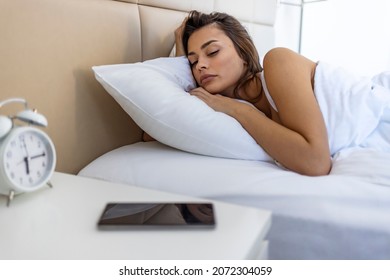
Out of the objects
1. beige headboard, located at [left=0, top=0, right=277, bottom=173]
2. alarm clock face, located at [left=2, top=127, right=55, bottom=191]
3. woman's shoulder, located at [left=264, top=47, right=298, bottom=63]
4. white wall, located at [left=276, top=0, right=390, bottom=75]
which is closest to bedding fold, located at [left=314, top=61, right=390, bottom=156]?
woman's shoulder, located at [left=264, top=47, right=298, bottom=63]

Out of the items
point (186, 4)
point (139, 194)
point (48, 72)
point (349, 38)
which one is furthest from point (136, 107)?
point (349, 38)

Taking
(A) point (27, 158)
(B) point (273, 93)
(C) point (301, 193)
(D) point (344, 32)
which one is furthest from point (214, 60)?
(D) point (344, 32)

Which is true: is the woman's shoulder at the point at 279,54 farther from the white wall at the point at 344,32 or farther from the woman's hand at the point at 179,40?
the white wall at the point at 344,32

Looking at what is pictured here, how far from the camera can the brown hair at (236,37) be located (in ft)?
3.87

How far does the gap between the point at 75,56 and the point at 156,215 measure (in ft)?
1.93

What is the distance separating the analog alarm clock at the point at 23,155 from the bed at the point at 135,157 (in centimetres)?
22

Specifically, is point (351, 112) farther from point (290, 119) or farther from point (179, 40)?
point (179, 40)

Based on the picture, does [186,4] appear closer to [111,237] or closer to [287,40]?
[111,237]

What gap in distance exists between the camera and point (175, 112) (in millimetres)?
867

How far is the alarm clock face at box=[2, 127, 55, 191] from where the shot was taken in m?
0.56

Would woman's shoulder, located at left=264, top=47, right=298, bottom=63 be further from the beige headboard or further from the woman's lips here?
the beige headboard

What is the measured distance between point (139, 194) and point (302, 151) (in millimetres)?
436

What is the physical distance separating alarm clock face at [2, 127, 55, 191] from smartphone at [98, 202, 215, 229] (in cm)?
16

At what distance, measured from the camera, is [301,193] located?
0.70 meters
